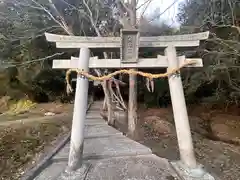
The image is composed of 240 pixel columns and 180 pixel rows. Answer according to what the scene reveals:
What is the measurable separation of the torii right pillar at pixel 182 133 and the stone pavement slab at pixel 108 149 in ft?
3.50

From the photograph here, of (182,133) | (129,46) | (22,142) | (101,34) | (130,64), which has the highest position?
(101,34)

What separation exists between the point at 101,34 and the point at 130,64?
15.8ft

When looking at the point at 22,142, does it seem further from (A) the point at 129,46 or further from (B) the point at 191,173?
(B) the point at 191,173

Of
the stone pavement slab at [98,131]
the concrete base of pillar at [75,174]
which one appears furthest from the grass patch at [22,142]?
the concrete base of pillar at [75,174]

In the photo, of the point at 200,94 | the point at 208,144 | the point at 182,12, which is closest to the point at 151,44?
the point at 208,144

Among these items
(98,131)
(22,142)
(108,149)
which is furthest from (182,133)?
(22,142)

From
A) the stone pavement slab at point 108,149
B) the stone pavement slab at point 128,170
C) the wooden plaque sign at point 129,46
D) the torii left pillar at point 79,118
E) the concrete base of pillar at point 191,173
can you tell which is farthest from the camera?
the stone pavement slab at point 108,149

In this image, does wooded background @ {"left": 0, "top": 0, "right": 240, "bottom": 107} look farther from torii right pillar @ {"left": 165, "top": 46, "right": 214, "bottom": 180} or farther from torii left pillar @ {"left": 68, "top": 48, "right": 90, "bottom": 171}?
torii left pillar @ {"left": 68, "top": 48, "right": 90, "bottom": 171}

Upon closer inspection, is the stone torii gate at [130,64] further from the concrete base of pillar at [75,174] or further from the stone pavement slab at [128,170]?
the stone pavement slab at [128,170]

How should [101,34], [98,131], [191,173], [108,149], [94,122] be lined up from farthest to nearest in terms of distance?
[94,122] < [101,34] < [98,131] < [108,149] < [191,173]

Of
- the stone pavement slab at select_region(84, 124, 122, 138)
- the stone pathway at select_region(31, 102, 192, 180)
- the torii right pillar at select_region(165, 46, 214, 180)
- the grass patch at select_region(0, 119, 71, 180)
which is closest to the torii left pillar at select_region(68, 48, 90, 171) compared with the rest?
the stone pathway at select_region(31, 102, 192, 180)

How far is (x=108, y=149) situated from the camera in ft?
18.3

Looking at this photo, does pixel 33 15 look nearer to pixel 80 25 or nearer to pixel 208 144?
pixel 80 25

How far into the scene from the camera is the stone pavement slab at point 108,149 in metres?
5.18
